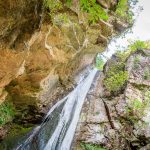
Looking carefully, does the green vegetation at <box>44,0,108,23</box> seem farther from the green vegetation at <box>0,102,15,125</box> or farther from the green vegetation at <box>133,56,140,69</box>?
the green vegetation at <box>133,56,140,69</box>

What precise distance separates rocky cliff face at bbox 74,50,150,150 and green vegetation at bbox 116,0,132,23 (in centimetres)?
315

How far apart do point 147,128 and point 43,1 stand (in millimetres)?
7172

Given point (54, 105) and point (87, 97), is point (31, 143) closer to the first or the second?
point (54, 105)

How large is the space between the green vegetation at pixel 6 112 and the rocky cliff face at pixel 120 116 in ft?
9.61

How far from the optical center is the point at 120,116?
487 inches

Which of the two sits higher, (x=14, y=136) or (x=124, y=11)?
(x=124, y=11)

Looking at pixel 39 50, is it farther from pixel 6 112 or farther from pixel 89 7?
pixel 89 7

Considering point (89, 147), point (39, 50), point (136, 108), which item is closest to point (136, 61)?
point (136, 108)

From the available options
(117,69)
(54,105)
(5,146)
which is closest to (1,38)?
(5,146)

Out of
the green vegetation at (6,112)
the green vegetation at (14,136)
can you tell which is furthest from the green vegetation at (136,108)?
the green vegetation at (6,112)

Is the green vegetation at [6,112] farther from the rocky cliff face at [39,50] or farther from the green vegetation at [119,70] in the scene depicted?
the green vegetation at [119,70]

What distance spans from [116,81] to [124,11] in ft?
12.5

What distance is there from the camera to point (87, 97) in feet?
45.5

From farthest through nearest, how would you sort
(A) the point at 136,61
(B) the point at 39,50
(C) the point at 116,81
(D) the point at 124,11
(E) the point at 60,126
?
(A) the point at 136,61
(C) the point at 116,81
(E) the point at 60,126
(D) the point at 124,11
(B) the point at 39,50
